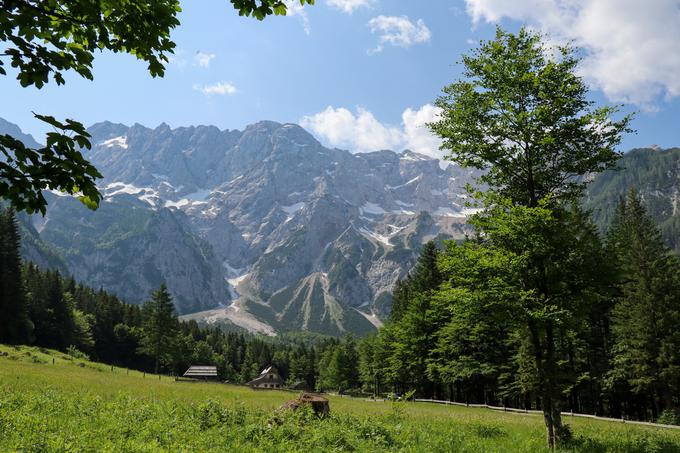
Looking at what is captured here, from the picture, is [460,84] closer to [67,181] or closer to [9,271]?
[67,181]

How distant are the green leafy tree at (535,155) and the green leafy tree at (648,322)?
28469 millimetres

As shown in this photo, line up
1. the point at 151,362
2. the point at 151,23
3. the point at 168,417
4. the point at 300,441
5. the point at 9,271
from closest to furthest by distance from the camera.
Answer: the point at 151,23
the point at 300,441
the point at 168,417
the point at 9,271
the point at 151,362

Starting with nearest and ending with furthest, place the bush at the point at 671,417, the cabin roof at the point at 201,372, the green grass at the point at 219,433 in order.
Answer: the green grass at the point at 219,433
the bush at the point at 671,417
the cabin roof at the point at 201,372

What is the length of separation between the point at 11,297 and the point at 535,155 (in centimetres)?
8048

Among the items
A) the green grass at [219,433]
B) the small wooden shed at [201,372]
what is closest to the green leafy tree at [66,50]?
the green grass at [219,433]

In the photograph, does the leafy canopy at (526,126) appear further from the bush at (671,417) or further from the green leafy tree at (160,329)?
the green leafy tree at (160,329)

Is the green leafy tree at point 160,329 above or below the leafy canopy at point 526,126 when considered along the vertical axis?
below

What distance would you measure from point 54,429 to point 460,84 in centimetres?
1893

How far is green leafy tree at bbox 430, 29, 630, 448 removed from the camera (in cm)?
1695

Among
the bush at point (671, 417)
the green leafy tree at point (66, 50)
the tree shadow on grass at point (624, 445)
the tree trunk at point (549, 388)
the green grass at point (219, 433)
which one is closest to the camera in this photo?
the green leafy tree at point (66, 50)

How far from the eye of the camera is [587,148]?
18.1m

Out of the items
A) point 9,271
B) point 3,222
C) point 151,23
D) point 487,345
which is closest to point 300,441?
point 151,23

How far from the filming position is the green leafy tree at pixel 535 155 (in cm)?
1695

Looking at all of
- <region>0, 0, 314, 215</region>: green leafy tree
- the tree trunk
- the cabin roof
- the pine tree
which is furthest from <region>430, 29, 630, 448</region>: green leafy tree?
the cabin roof
